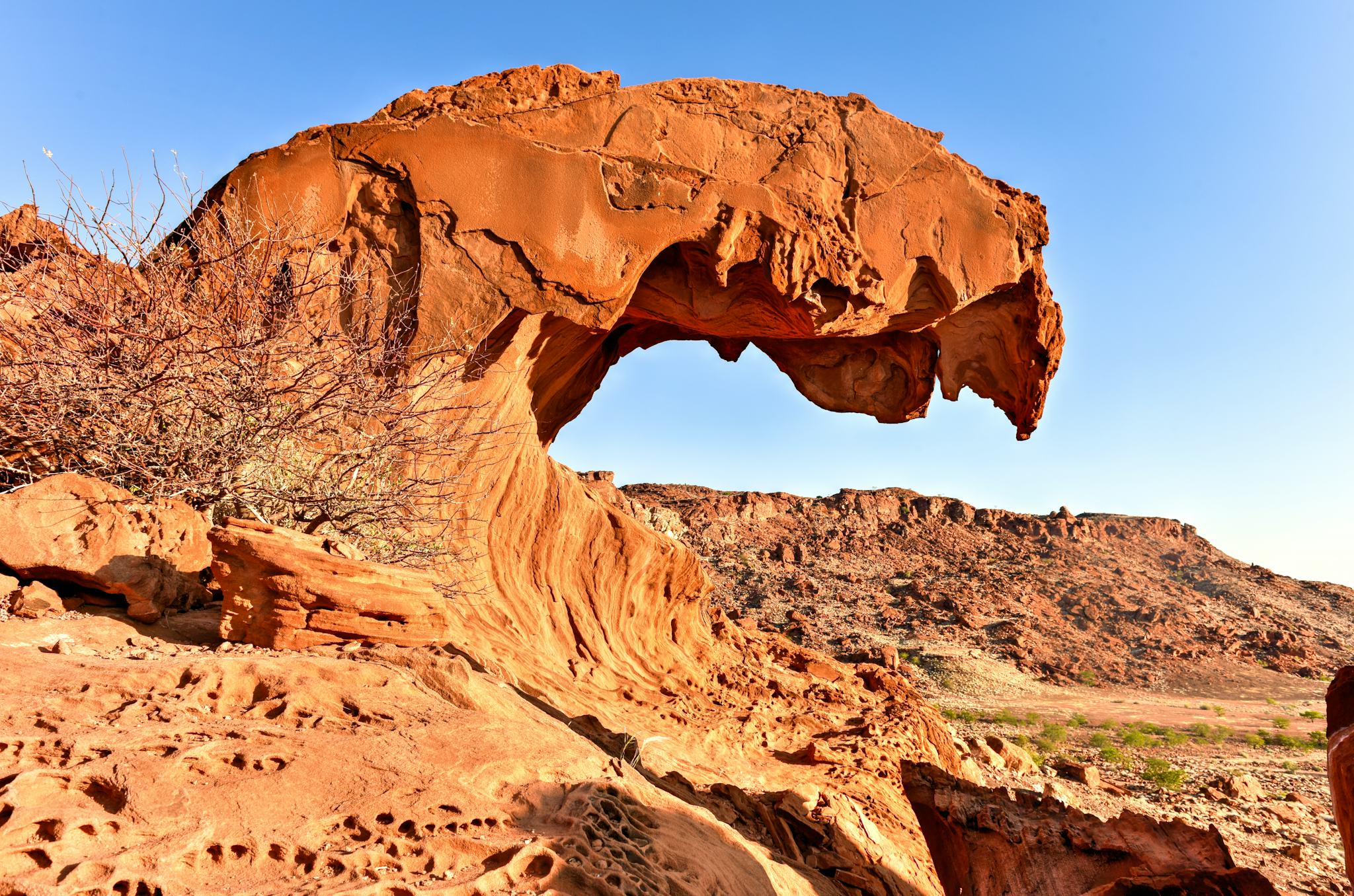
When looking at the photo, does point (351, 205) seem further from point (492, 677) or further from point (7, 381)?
point (492, 677)

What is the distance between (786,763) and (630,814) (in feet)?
15.2

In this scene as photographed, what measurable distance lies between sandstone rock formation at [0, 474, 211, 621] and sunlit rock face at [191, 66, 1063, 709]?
2.00 m

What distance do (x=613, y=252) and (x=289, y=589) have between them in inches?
169

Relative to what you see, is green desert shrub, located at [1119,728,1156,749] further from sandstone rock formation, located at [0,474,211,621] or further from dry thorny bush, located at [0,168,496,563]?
sandstone rock formation, located at [0,474,211,621]

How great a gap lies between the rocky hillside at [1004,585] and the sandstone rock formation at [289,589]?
17.2 meters

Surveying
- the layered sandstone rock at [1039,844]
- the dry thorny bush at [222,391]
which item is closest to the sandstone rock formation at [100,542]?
the dry thorny bush at [222,391]

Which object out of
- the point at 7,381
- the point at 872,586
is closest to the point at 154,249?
the point at 7,381

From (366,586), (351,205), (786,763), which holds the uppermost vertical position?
(351,205)

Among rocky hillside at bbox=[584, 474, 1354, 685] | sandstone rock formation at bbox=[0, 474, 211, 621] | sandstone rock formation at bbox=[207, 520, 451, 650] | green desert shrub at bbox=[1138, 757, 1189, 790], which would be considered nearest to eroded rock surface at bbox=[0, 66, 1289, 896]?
sandstone rock formation at bbox=[207, 520, 451, 650]

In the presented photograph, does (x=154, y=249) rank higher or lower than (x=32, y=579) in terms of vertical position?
higher

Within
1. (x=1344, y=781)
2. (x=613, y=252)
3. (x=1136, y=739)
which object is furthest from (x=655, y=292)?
(x=1136, y=739)

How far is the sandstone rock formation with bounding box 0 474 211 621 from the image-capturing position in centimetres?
397

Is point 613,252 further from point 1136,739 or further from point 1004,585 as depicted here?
point 1004,585

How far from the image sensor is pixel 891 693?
10.9 m
